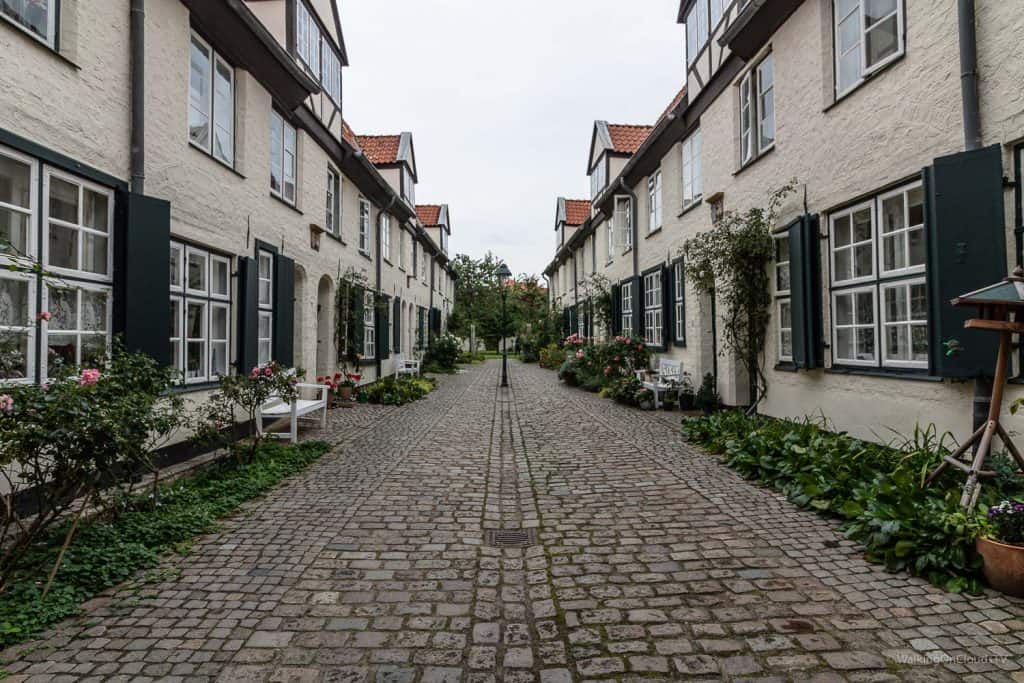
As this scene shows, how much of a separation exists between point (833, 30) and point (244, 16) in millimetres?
7007

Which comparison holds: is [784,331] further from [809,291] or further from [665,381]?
[665,381]

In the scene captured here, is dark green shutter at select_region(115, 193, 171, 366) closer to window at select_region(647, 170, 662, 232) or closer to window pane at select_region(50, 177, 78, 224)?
window pane at select_region(50, 177, 78, 224)

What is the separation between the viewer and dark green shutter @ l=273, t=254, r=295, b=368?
8906mm

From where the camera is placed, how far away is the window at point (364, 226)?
46.0ft

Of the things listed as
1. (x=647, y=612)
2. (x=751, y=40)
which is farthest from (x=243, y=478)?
(x=751, y=40)

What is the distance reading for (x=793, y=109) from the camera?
7211 millimetres

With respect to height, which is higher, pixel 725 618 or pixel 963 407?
pixel 963 407

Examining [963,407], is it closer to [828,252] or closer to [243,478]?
[828,252]

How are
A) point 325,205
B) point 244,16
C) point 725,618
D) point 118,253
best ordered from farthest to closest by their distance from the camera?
point 325,205, point 244,16, point 118,253, point 725,618

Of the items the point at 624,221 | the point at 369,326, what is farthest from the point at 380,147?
the point at 624,221

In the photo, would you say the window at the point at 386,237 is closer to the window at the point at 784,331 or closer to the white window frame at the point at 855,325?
the window at the point at 784,331

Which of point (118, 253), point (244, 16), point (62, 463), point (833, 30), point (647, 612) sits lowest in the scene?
point (647, 612)

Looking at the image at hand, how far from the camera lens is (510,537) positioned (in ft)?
13.1

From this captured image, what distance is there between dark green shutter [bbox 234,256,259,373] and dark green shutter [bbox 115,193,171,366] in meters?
1.86
